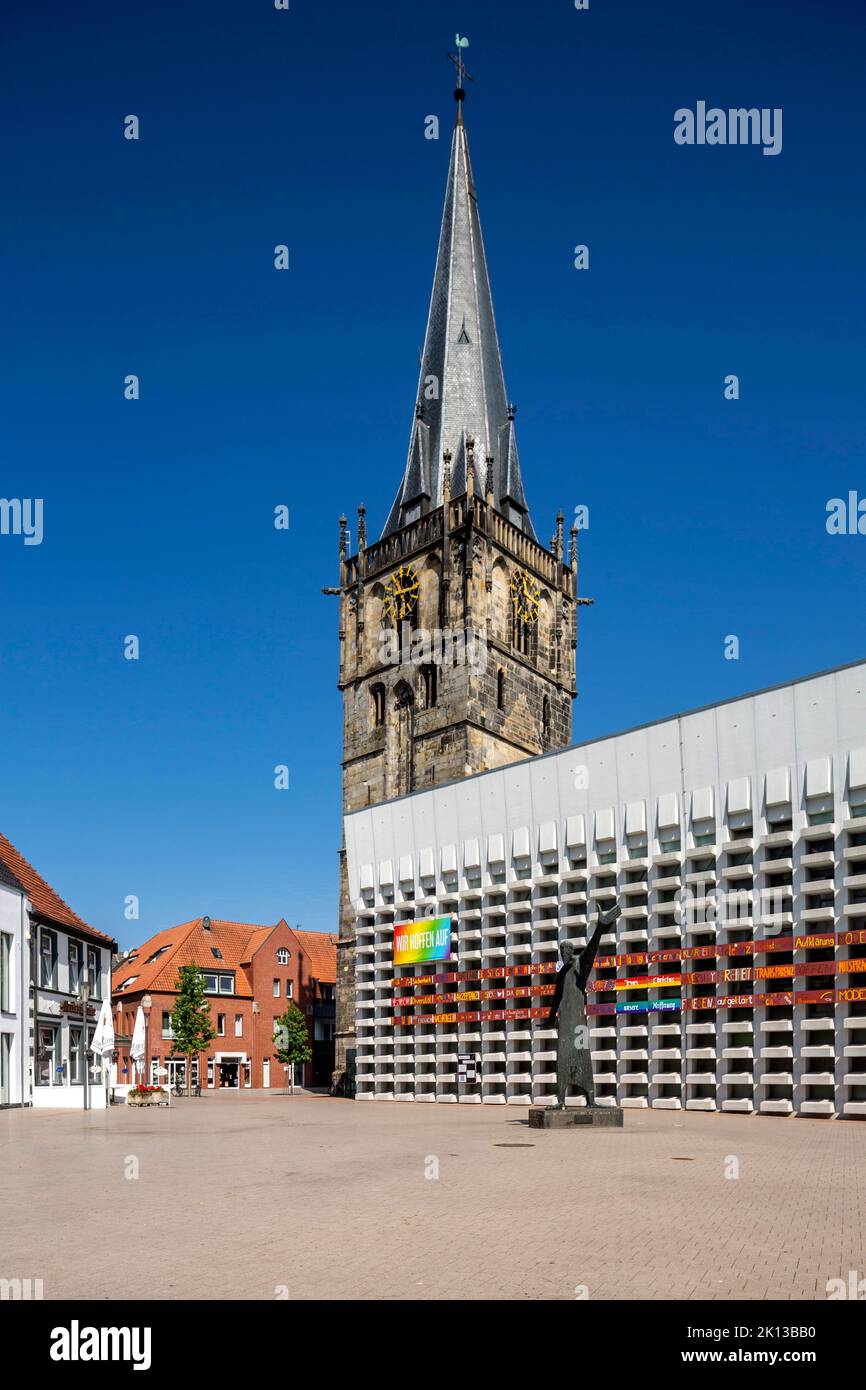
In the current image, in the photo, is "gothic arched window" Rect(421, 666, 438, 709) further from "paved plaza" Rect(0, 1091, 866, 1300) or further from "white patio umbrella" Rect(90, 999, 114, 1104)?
"paved plaza" Rect(0, 1091, 866, 1300)

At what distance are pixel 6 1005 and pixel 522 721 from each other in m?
29.6

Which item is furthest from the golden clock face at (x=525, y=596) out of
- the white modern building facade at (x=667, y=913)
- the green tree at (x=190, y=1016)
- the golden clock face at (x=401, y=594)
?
the green tree at (x=190, y=1016)

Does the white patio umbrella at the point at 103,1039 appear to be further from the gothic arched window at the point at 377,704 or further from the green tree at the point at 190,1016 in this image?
the gothic arched window at the point at 377,704

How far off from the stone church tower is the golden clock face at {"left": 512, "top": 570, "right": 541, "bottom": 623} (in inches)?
3.4

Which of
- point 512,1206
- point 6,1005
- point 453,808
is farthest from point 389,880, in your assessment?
point 512,1206

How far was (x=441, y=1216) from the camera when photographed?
11.9 meters

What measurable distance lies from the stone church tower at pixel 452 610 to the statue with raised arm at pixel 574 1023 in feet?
105

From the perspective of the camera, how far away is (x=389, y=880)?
47.6 metres

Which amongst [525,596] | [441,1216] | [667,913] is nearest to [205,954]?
[525,596]

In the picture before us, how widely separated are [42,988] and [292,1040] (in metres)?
31.4

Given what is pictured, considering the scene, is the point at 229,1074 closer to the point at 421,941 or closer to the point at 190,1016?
the point at 190,1016

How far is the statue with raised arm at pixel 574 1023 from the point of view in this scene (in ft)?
79.9
